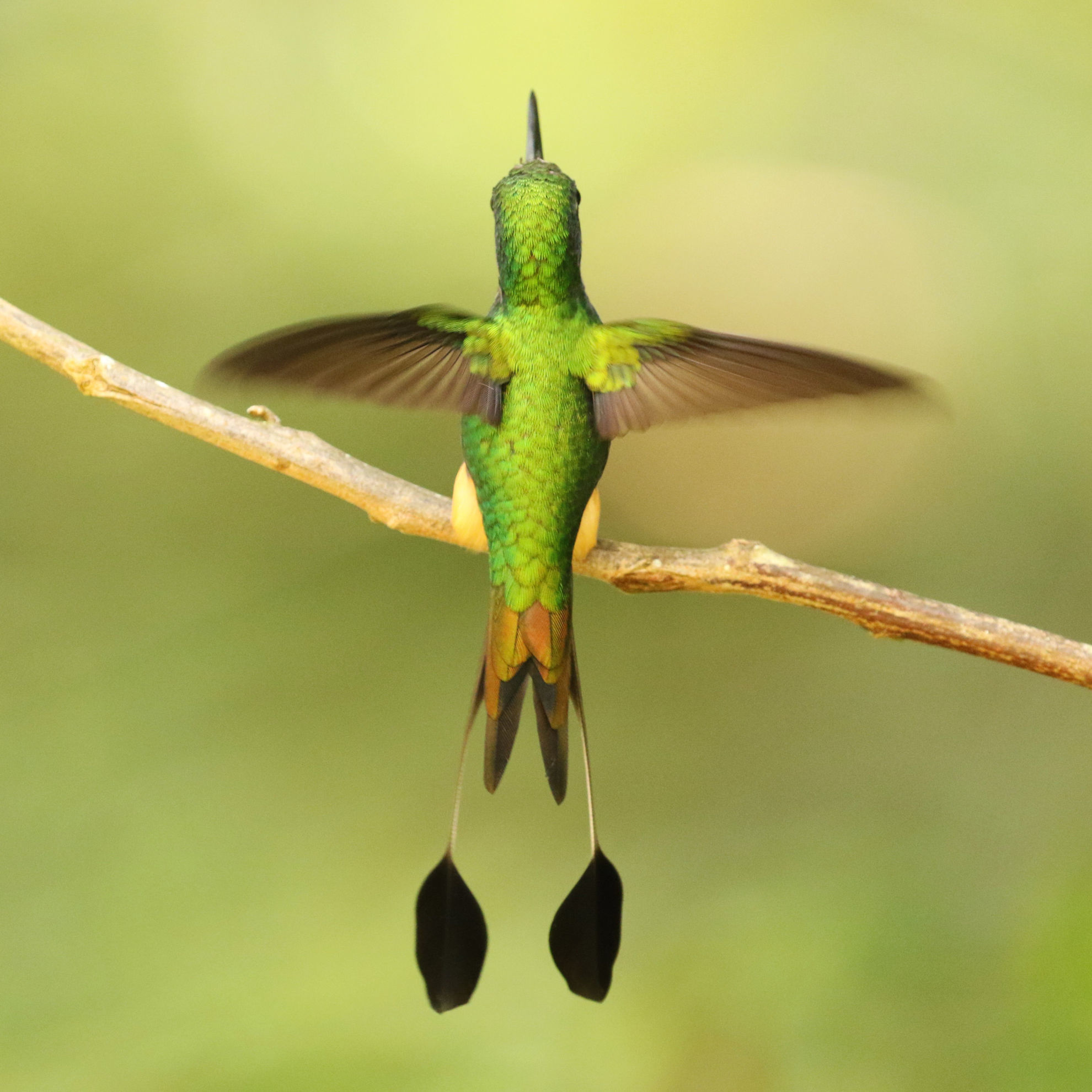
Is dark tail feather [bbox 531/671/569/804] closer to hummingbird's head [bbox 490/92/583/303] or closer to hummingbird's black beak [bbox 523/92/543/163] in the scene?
hummingbird's head [bbox 490/92/583/303]

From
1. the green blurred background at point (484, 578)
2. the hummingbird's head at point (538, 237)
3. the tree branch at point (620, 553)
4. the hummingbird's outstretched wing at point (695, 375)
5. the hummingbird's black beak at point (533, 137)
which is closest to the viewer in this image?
the hummingbird's outstretched wing at point (695, 375)

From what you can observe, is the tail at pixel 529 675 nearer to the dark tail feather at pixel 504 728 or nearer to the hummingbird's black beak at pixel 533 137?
the dark tail feather at pixel 504 728

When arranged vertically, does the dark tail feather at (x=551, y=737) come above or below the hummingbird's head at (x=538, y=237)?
below

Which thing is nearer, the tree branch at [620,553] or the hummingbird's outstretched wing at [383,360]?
the hummingbird's outstretched wing at [383,360]

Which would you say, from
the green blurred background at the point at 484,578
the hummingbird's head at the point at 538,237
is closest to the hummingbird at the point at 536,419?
the hummingbird's head at the point at 538,237

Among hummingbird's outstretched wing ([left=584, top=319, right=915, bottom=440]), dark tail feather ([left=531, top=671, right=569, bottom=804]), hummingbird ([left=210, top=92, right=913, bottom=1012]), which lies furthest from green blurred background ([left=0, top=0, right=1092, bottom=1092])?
hummingbird's outstretched wing ([left=584, top=319, right=915, bottom=440])

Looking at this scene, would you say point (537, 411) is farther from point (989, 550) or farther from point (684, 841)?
point (989, 550)
